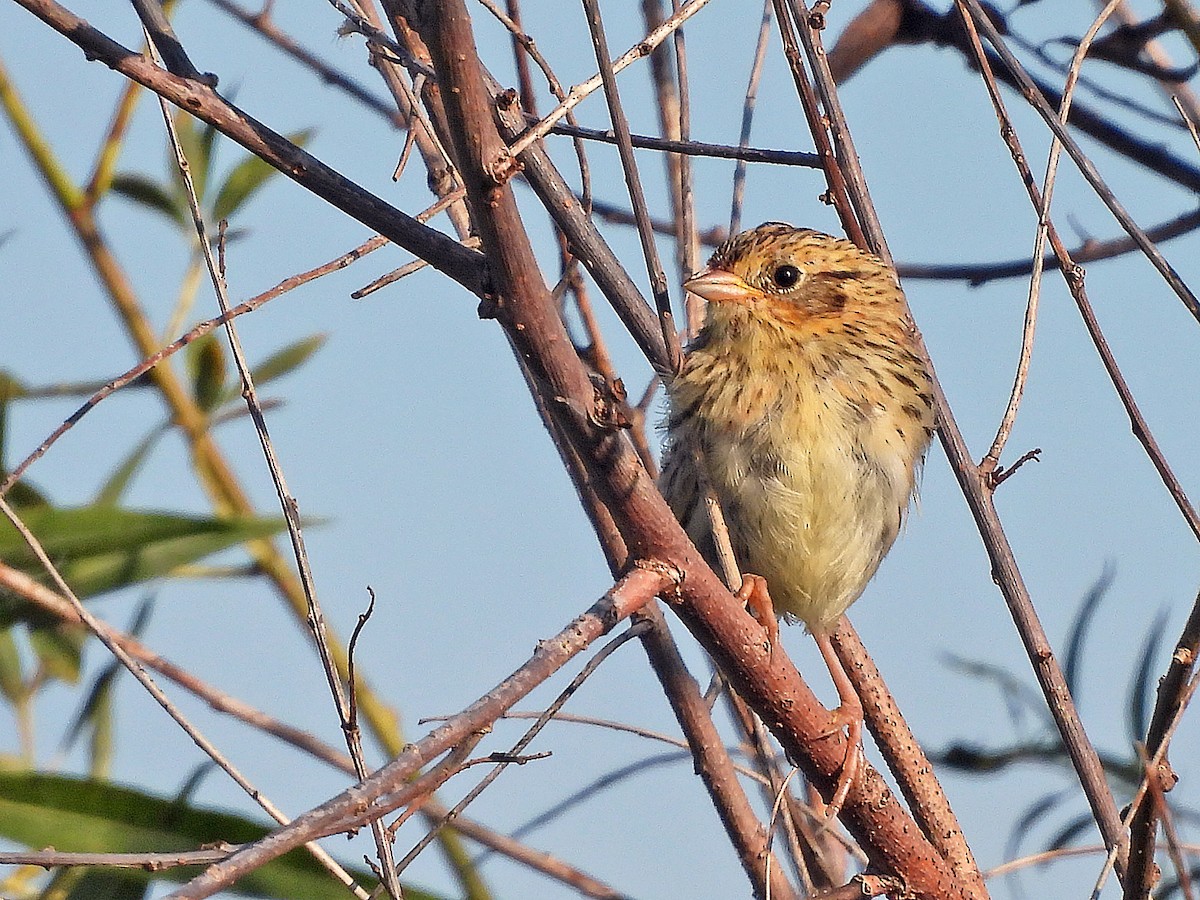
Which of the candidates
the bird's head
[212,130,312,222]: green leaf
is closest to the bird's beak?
the bird's head

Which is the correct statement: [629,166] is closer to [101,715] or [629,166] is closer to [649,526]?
[649,526]

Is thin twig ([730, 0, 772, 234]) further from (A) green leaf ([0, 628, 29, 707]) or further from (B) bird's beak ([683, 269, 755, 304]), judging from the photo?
(A) green leaf ([0, 628, 29, 707])

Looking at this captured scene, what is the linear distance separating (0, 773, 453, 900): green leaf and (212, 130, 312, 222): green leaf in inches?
58.1

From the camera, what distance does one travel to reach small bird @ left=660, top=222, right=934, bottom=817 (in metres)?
3.55

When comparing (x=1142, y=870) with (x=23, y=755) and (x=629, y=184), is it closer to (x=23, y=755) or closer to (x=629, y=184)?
(x=629, y=184)

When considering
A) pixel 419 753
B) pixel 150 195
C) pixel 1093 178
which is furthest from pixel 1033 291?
pixel 150 195

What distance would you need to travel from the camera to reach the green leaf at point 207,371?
3.95 meters

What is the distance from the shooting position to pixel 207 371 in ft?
→ 13.0

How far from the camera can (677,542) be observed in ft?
7.25

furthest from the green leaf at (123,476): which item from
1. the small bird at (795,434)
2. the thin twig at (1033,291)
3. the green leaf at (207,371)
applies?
the thin twig at (1033,291)

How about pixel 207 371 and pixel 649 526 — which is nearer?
pixel 649 526

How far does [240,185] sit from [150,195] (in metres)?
0.23

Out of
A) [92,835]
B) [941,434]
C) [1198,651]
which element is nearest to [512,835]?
[92,835]

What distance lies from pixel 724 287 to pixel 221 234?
1.48 meters
